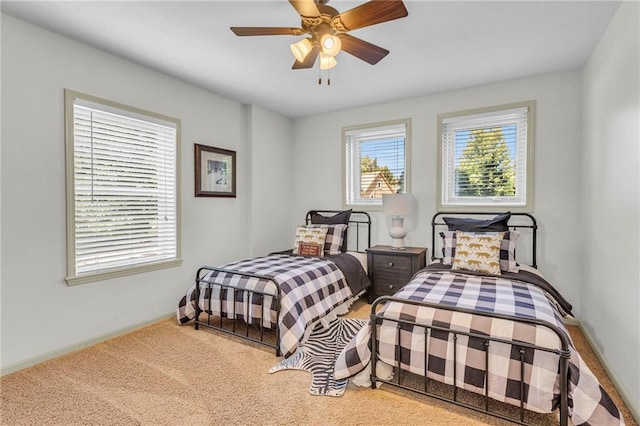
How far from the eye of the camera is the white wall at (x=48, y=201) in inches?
91.4

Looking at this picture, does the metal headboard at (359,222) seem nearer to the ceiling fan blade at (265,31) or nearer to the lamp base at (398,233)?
the lamp base at (398,233)

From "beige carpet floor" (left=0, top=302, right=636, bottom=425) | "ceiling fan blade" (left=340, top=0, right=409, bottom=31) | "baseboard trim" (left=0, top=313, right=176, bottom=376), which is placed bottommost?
"beige carpet floor" (left=0, top=302, right=636, bottom=425)

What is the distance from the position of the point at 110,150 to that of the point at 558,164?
14.2ft

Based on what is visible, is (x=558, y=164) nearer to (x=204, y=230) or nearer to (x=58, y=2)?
(x=204, y=230)

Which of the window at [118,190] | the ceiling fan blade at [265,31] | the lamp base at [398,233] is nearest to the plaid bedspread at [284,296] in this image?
the window at [118,190]

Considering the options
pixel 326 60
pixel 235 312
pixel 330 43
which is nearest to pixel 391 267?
pixel 235 312

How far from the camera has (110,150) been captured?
2922 millimetres

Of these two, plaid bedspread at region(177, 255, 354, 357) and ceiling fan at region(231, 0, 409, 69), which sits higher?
ceiling fan at region(231, 0, 409, 69)

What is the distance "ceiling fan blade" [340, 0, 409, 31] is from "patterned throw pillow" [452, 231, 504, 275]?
2019mm

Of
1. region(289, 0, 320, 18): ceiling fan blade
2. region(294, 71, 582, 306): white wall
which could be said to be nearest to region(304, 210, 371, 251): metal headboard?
region(294, 71, 582, 306): white wall

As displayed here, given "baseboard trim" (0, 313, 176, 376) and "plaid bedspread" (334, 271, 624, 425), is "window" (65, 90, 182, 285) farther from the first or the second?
"plaid bedspread" (334, 271, 624, 425)

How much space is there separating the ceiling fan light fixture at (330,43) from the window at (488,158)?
87.8 inches

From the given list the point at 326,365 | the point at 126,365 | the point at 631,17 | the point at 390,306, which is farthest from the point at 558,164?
the point at 126,365

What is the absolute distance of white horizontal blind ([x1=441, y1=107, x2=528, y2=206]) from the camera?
352cm
